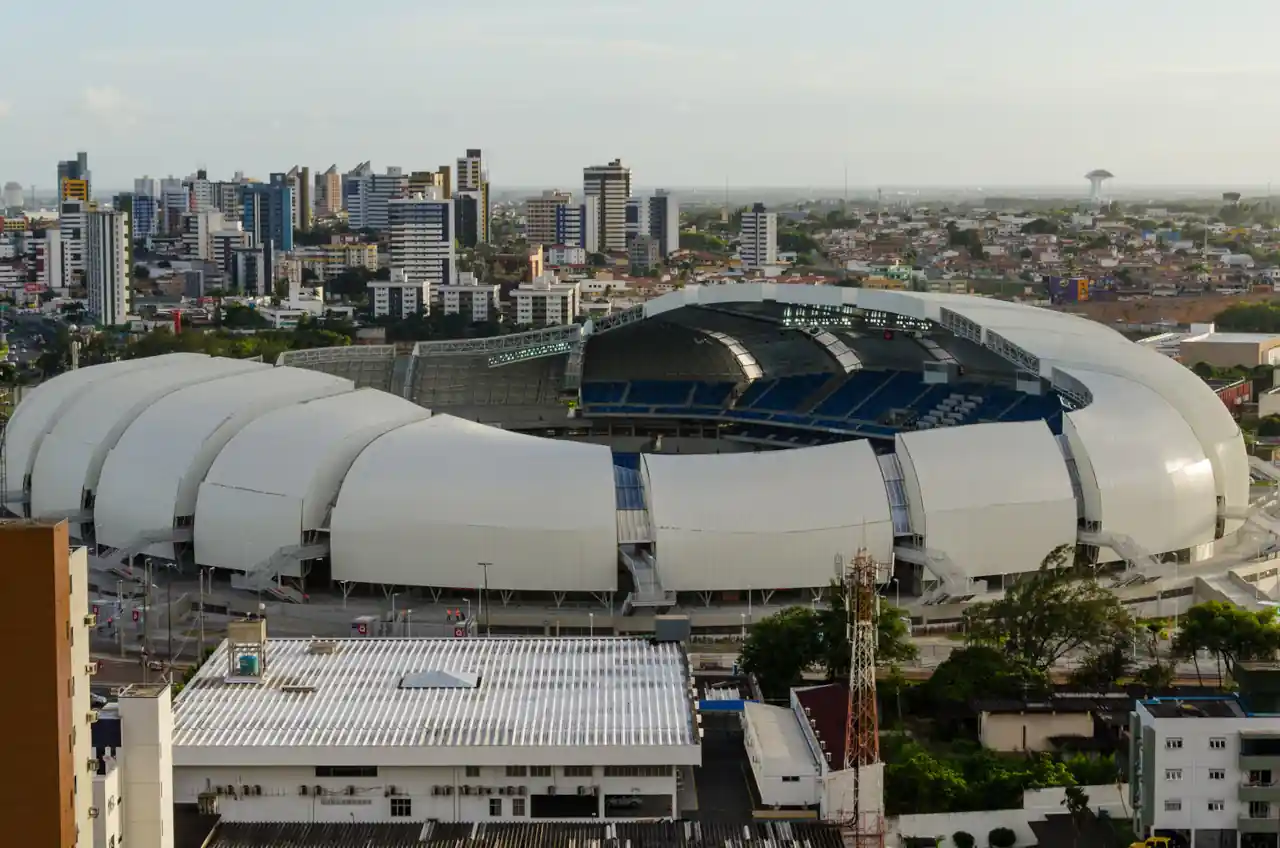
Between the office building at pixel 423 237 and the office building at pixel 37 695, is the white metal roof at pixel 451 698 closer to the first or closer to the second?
the office building at pixel 37 695

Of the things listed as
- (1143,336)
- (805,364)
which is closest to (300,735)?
(805,364)

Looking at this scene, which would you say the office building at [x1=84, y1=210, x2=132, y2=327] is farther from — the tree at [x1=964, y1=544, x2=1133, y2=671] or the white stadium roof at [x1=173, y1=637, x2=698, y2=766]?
the tree at [x1=964, y1=544, x2=1133, y2=671]

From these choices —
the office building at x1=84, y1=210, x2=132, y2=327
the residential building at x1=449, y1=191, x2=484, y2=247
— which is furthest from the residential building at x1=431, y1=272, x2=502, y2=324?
the residential building at x1=449, y1=191, x2=484, y2=247

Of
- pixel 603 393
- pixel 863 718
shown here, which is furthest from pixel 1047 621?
pixel 603 393

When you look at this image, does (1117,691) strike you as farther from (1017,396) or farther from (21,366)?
(21,366)

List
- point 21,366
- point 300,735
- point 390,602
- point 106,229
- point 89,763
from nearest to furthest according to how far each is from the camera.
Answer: point 89,763 → point 300,735 → point 390,602 → point 21,366 → point 106,229

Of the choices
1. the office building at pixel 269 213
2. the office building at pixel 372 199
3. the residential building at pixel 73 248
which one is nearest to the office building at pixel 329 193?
the office building at pixel 372 199
